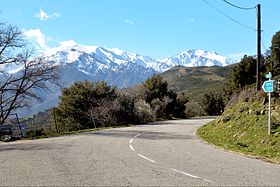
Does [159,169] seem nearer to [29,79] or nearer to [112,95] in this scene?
[29,79]

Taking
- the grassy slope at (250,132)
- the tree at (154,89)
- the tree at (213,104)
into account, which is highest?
the tree at (154,89)

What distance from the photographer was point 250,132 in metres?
16.8

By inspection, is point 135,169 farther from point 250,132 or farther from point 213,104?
point 213,104

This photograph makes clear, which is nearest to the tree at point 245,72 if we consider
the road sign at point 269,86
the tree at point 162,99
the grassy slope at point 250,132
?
the tree at point 162,99

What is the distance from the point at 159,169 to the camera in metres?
9.70

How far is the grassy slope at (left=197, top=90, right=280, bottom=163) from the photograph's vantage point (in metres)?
13.9

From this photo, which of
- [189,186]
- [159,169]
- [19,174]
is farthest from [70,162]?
[189,186]

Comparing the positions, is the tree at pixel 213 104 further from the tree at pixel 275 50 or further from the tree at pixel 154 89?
the tree at pixel 275 50

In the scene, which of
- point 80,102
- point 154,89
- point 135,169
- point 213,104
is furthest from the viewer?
point 213,104

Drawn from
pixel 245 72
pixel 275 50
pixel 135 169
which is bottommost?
pixel 135 169

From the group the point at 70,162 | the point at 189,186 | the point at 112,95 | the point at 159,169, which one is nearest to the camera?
the point at 189,186

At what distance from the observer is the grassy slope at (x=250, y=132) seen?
1388 cm

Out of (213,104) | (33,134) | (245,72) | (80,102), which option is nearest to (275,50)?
(245,72)

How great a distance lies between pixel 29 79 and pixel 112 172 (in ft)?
91.7
